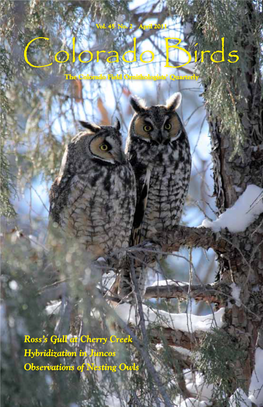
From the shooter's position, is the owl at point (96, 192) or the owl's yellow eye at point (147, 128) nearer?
the owl at point (96, 192)

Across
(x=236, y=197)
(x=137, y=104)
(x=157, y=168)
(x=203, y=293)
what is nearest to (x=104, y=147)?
(x=157, y=168)

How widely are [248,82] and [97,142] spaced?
848 millimetres

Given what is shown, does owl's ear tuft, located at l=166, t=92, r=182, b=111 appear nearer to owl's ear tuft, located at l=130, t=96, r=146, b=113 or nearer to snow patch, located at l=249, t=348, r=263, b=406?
owl's ear tuft, located at l=130, t=96, r=146, b=113

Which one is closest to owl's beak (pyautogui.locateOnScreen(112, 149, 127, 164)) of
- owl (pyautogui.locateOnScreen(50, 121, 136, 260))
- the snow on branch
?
owl (pyautogui.locateOnScreen(50, 121, 136, 260))

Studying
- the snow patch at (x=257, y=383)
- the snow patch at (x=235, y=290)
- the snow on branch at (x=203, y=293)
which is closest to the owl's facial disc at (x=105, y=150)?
the snow on branch at (x=203, y=293)

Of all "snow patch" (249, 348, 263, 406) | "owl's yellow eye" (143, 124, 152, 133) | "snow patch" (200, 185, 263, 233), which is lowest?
"snow patch" (249, 348, 263, 406)

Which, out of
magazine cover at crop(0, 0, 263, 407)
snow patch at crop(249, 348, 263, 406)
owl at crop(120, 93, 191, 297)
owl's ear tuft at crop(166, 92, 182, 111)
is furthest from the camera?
owl's ear tuft at crop(166, 92, 182, 111)

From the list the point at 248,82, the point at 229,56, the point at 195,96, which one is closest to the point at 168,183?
the point at 248,82

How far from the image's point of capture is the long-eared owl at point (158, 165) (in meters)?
2.85

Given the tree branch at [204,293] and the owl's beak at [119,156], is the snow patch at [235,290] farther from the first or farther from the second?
the owl's beak at [119,156]

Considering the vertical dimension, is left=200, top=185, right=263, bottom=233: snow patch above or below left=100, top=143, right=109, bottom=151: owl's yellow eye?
below

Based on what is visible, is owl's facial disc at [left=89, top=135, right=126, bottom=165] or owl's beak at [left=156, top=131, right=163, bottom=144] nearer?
owl's facial disc at [left=89, top=135, right=126, bottom=165]

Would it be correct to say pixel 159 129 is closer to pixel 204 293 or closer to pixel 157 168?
pixel 157 168

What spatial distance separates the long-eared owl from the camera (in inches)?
112
